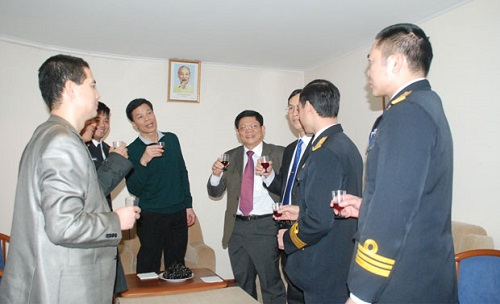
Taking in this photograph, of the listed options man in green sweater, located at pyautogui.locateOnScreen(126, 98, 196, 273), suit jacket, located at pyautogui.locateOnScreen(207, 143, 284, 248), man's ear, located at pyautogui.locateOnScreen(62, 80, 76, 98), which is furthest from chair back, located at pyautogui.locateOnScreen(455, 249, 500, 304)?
man in green sweater, located at pyautogui.locateOnScreen(126, 98, 196, 273)

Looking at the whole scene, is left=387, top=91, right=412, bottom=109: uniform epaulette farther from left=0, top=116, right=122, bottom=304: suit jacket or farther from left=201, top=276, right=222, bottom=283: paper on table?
left=201, top=276, right=222, bottom=283: paper on table

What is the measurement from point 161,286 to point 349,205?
1493 mm

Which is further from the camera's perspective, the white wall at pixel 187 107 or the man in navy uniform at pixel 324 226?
the white wall at pixel 187 107

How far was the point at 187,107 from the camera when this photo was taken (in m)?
4.53

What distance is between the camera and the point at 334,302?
1.78 metres

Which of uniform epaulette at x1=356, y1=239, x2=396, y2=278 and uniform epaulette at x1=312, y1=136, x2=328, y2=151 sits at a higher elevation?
uniform epaulette at x1=312, y1=136, x2=328, y2=151

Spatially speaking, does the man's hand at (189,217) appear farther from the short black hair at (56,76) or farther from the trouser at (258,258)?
the short black hair at (56,76)

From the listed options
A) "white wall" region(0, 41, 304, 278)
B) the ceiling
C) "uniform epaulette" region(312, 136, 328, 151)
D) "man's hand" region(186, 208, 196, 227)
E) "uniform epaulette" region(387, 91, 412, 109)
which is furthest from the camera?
"white wall" region(0, 41, 304, 278)

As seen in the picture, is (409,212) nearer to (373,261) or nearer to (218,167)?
(373,261)

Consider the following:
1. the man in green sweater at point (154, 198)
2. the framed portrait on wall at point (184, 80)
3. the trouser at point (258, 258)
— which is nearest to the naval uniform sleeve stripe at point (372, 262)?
the trouser at point (258, 258)

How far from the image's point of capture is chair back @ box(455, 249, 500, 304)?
5.77ft

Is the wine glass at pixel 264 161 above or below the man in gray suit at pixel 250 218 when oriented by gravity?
above

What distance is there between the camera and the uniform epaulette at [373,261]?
42.7 inches

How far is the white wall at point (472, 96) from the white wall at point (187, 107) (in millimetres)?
2153
